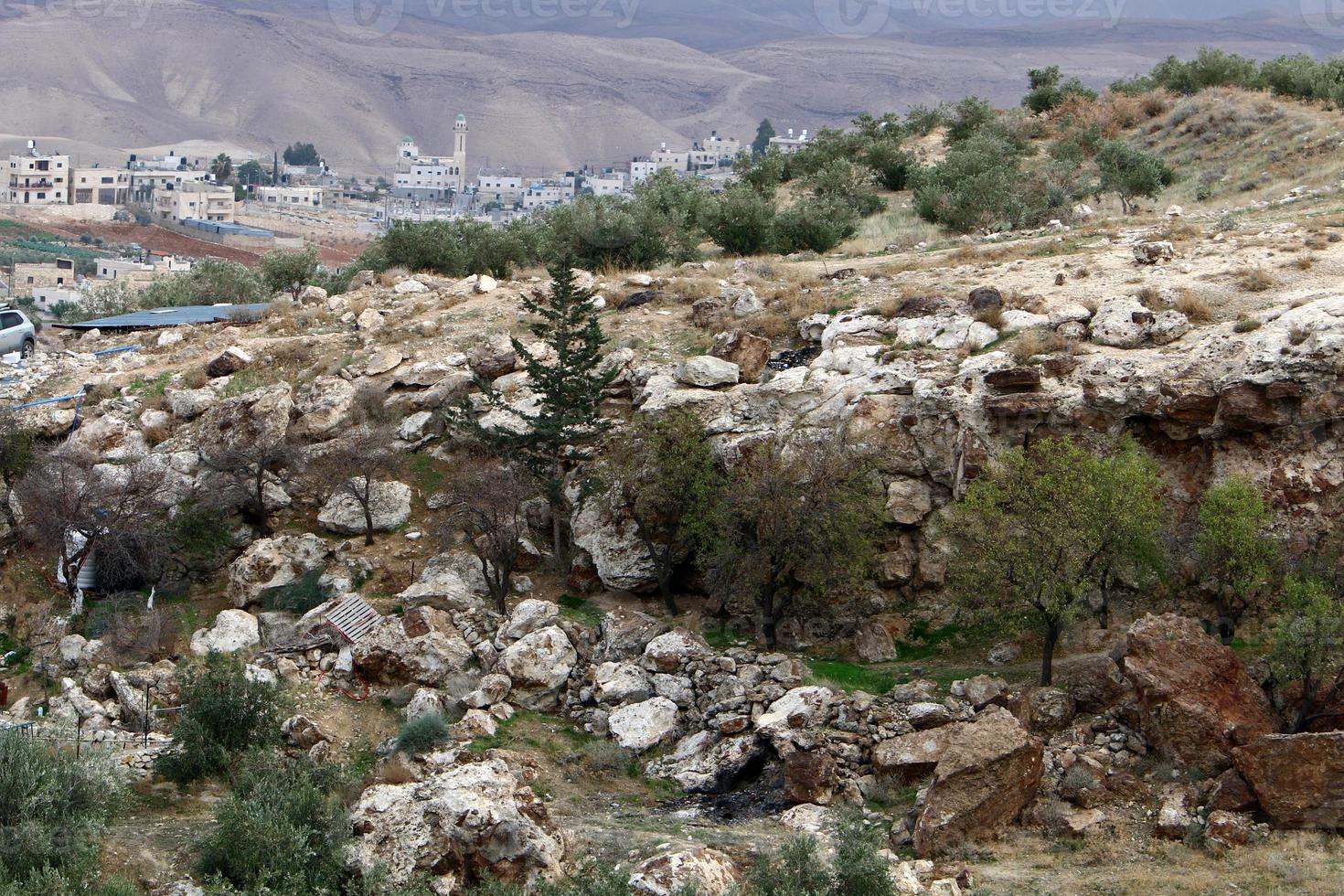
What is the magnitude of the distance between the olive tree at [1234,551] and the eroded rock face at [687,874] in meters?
7.13

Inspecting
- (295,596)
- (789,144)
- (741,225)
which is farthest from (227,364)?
(789,144)

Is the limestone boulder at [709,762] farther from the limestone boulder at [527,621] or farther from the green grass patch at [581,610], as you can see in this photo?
the green grass patch at [581,610]

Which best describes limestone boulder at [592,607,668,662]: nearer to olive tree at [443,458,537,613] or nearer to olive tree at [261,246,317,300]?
olive tree at [443,458,537,613]

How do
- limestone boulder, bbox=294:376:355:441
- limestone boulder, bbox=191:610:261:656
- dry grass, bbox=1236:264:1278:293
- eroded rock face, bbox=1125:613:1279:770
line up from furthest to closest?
limestone boulder, bbox=294:376:355:441, dry grass, bbox=1236:264:1278:293, limestone boulder, bbox=191:610:261:656, eroded rock face, bbox=1125:613:1279:770

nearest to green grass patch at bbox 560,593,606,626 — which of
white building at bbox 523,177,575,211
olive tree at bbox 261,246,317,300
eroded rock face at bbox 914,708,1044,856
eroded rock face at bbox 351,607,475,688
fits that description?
eroded rock face at bbox 351,607,475,688

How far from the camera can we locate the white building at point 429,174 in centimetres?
16362

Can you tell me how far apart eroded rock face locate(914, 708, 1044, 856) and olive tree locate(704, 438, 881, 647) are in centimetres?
428

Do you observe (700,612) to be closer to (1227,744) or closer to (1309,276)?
(1227,744)

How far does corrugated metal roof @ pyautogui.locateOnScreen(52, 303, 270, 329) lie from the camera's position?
29953 millimetres

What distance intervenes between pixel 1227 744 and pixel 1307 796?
1.14m

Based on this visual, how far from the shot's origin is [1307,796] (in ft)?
43.2

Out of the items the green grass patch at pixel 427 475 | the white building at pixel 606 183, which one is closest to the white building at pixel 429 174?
the white building at pixel 606 183

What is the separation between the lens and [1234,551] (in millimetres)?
15875

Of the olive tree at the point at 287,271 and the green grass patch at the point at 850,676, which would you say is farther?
the olive tree at the point at 287,271
